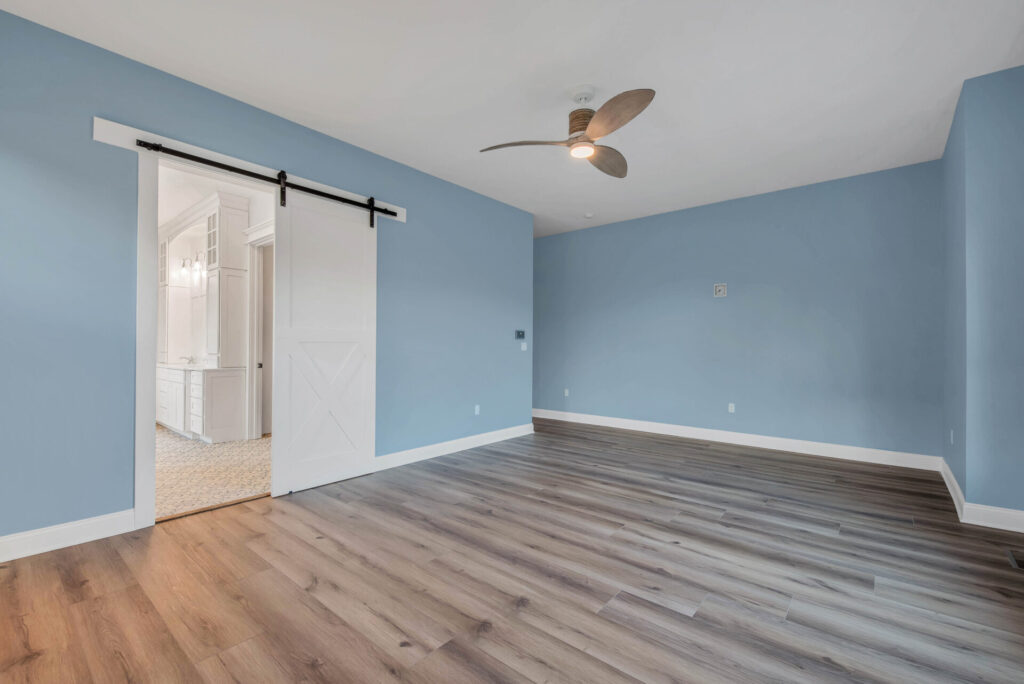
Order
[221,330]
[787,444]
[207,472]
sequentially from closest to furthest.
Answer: [207,472] → [787,444] → [221,330]

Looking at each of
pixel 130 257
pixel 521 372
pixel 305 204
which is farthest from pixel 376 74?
pixel 521 372

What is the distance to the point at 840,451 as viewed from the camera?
488 cm

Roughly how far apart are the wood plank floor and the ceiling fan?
2.58 meters

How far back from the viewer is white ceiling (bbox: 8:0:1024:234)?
2.45m

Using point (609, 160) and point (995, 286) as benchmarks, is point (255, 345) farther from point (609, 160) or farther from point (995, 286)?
point (995, 286)

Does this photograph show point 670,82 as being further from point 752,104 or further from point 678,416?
point 678,416

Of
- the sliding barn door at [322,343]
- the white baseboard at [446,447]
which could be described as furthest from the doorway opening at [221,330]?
the white baseboard at [446,447]

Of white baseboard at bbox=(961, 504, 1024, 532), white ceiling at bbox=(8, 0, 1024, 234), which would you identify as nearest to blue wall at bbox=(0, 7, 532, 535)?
white ceiling at bbox=(8, 0, 1024, 234)

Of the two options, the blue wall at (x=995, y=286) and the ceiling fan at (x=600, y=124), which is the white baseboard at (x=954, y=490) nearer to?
the blue wall at (x=995, y=286)

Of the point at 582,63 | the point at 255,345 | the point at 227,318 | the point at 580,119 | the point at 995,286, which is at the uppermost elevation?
the point at 582,63

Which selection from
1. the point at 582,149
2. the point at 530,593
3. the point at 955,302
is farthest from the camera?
the point at 955,302

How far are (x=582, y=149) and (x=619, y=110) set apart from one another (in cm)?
46

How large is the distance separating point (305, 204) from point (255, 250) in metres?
2.36

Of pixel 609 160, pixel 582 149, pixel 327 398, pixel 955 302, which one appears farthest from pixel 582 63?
pixel 955 302
